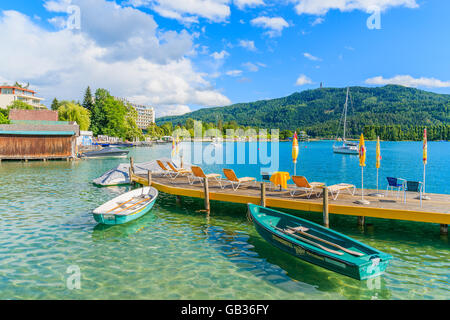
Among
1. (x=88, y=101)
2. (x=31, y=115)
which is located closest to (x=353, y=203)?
(x=31, y=115)

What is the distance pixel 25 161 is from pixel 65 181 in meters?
21.3

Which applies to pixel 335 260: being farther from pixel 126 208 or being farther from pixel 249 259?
pixel 126 208

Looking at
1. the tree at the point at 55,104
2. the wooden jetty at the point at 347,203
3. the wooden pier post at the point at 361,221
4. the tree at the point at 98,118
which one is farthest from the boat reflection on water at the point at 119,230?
the tree at the point at 55,104

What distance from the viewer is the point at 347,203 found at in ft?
40.4

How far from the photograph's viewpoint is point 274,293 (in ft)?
24.7

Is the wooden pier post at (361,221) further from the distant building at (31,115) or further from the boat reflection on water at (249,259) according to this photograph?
the distant building at (31,115)

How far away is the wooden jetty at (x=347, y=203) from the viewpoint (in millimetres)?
10766

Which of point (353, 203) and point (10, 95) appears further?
point (10, 95)

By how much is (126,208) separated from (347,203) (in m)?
9.56

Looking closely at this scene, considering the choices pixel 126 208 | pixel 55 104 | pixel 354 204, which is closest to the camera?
pixel 354 204

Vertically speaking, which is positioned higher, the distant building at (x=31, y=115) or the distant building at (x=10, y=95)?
the distant building at (x=10, y=95)

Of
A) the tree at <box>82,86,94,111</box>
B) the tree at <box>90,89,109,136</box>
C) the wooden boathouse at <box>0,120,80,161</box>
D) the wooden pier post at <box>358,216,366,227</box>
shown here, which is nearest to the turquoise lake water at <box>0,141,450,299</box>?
the wooden pier post at <box>358,216,366,227</box>

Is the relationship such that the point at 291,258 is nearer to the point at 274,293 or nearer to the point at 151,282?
the point at 274,293

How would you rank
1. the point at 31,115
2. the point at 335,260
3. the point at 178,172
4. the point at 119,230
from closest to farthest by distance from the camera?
1. the point at 335,260
2. the point at 119,230
3. the point at 178,172
4. the point at 31,115
